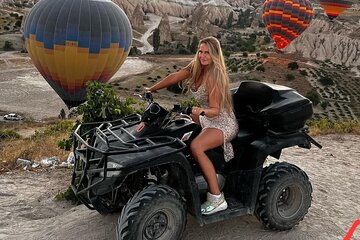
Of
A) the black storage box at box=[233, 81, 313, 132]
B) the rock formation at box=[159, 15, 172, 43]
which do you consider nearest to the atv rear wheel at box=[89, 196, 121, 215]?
the black storage box at box=[233, 81, 313, 132]

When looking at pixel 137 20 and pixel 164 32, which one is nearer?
pixel 164 32

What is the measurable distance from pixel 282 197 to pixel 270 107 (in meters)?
1.12

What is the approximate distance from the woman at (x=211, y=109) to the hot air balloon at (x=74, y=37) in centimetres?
1800

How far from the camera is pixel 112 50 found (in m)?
22.6

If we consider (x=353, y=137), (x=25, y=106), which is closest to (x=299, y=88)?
(x=25, y=106)

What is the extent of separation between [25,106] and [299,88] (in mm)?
26863

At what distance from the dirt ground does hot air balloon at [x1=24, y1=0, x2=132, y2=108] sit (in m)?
14.0

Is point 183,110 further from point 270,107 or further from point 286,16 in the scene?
point 286,16

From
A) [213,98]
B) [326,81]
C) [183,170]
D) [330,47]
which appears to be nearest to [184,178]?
[183,170]

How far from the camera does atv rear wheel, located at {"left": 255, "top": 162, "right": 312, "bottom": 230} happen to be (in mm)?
4984

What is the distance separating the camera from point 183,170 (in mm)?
4402

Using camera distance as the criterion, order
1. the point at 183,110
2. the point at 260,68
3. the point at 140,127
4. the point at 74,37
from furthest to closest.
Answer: the point at 260,68 → the point at 74,37 → the point at 140,127 → the point at 183,110

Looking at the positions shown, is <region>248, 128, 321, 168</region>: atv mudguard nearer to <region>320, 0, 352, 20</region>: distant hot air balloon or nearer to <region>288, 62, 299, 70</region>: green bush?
<region>288, 62, 299, 70</region>: green bush

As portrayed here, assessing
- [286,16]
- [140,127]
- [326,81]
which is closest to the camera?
[140,127]
